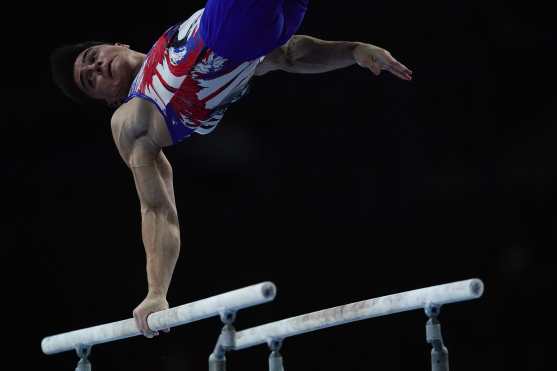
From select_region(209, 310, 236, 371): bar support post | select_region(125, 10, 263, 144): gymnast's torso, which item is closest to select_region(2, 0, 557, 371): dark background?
select_region(125, 10, 263, 144): gymnast's torso

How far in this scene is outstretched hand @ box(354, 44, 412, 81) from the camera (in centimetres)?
411

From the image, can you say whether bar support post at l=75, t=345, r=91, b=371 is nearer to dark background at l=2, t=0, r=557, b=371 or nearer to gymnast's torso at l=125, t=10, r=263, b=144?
gymnast's torso at l=125, t=10, r=263, b=144

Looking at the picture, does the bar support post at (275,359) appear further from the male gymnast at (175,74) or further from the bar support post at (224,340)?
the male gymnast at (175,74)

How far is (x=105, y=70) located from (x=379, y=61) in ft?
4.92

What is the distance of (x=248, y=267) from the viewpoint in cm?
796

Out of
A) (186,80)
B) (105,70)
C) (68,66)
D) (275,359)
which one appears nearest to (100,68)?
(105,70)

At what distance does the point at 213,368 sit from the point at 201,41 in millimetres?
1505

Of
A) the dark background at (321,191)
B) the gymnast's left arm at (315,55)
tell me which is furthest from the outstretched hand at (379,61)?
the dark background at (321,191)

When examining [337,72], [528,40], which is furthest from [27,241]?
[528,40]

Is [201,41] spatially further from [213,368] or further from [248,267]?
[248,267]

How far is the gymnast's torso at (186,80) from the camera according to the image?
14.0 ft

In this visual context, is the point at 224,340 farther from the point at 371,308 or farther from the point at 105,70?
the point at 105,70

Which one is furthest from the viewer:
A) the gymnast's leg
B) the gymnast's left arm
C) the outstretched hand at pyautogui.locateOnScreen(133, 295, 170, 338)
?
the gymnast's left arm

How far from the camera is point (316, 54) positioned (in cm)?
464
